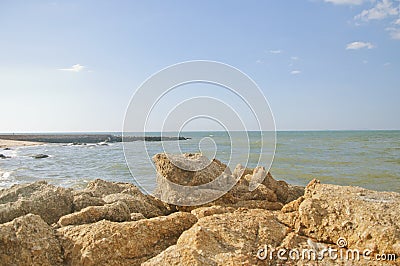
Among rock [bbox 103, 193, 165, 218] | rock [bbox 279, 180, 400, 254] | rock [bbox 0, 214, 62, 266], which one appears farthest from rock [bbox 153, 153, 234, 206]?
rock [bbox 0, 214, 62, 266]

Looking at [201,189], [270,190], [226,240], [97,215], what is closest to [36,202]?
[97,215]

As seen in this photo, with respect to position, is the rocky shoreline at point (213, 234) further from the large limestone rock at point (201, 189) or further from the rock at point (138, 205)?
the large limestone rock at point (201, 189)

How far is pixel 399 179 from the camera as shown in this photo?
1468 centimetres

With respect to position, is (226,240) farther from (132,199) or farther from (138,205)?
(132,199)

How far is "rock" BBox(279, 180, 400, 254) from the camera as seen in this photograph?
3215mm

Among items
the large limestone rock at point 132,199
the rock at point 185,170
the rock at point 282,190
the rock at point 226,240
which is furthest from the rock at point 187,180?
the rock at point 226,240

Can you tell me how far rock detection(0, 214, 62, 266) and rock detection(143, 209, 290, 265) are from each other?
1106mm

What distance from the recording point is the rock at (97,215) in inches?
168

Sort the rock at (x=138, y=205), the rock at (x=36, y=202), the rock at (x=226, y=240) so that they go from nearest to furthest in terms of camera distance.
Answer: the rock at (x=226, y=240)
the rock at (x=36, y=202)
the rock at (x=138, y=205)

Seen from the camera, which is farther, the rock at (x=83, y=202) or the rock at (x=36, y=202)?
the rock at (x=83, y=202)

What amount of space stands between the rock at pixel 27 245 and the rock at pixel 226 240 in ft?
3.63

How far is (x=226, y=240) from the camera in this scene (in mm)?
3531

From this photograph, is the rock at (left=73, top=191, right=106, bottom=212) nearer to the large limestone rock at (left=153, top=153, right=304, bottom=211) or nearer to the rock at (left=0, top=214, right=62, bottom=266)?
the large limestone rock at (left=153, top=153, right=304, bottom=211)

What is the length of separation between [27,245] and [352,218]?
339 cm
